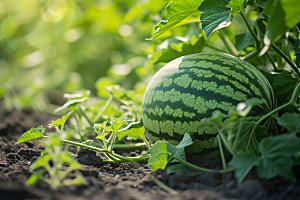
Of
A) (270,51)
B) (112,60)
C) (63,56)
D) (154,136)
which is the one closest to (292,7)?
(154,136)

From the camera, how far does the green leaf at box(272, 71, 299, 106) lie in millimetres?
1249

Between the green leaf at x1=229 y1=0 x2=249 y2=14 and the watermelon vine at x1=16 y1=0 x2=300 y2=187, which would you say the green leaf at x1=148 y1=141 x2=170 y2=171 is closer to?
the watermelon vine at x1=16 y1=0 x2=300 y2=187

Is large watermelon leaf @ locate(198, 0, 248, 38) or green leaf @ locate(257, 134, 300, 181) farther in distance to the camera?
large watermelon leaf @ locate(198, 0, 248, 38)

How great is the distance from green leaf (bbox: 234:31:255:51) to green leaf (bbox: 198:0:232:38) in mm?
338

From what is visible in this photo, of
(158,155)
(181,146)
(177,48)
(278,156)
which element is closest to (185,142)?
(181,146)

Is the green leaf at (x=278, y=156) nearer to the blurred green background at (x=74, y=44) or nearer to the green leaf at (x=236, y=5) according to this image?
the green leaf at (x=236, y=5)

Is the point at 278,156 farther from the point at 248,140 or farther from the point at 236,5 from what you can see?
the point at 236,5

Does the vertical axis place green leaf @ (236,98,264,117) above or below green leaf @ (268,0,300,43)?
below

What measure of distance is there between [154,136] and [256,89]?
1.76 ft

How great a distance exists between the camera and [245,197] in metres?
0.76

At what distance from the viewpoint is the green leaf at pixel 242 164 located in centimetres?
79

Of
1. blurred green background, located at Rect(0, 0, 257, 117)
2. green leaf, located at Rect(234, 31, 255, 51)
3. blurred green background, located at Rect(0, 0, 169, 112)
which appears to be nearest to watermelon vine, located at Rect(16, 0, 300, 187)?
green leaf, located at Rect(234, 31, 255, 51)

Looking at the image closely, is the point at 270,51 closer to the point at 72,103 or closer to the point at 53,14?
the point at 72,103

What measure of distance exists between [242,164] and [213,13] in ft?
2.31
